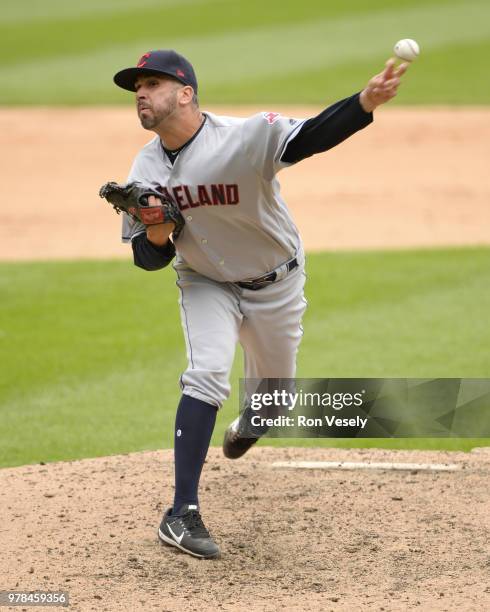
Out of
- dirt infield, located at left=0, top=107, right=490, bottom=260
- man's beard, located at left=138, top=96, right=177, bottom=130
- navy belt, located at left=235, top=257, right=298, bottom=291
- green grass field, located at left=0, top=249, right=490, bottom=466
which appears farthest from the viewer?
dirt infield, located at left=0, top=107, right=490, bottom=260

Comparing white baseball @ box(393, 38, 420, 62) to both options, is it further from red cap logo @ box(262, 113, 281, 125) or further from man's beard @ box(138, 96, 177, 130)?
man's beard @ box(138, 96, 177, 130)

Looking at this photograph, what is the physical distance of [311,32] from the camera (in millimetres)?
23312

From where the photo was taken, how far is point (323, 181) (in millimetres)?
14938

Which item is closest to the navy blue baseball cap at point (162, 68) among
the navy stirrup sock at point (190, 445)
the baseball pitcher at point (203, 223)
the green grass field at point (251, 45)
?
the baseball pitcher at point (203, 223)

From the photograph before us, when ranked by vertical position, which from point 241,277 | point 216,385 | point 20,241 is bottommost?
point 20,241

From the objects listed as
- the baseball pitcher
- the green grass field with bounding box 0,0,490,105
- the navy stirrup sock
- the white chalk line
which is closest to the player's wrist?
the baseball pitcher

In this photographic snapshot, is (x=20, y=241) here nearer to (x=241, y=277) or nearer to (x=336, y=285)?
(x=336, y=285)

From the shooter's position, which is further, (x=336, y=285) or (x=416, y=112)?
(x=416, y=112)

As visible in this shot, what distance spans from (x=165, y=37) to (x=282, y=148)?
19.8 metres

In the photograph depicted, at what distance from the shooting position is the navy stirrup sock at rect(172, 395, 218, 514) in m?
4.42

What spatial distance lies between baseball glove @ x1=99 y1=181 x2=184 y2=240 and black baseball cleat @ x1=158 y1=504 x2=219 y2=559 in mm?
1140

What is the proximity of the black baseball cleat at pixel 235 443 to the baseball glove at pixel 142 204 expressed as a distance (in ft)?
3.92

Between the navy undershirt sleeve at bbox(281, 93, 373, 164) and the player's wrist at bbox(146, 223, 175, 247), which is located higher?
the navy undershirt sleeve at bbox(281, 93, 373, 164)

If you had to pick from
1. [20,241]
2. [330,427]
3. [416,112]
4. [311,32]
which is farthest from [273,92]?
[330,427]
